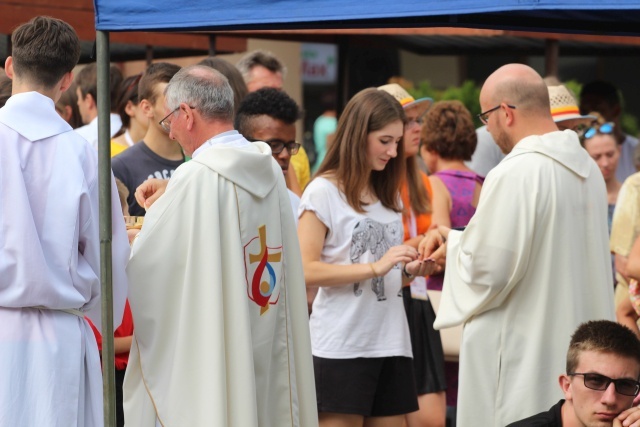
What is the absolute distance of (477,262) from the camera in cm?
479

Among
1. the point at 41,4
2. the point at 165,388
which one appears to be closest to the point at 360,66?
the point at 41,4

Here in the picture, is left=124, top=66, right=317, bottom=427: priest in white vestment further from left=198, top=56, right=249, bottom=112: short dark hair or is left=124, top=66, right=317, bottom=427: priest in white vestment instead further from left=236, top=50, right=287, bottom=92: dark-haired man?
left=236, top=50, right=287, bottom=92: dark-haired man

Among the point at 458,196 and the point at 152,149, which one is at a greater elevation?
the point at 152,149

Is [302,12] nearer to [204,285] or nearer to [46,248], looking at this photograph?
[204,285]

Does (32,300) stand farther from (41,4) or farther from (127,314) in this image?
(41,4)

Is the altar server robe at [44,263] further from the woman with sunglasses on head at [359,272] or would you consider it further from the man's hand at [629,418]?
the man's hand at [629,418]

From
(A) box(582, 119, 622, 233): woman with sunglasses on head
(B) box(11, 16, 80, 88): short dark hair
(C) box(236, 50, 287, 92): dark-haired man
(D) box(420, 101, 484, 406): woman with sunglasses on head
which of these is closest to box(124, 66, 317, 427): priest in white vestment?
(B) box(11, 16, 80, 88): short dark hair

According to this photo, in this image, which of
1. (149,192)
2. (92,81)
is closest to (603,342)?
(149,192)

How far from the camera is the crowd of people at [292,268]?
13.1 feet

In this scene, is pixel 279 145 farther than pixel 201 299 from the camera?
Yes

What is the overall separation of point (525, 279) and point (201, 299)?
4.50ft

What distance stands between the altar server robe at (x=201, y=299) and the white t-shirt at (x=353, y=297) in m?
1.05

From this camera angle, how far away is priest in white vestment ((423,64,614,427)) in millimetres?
4785

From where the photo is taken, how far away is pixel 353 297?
552 cm
